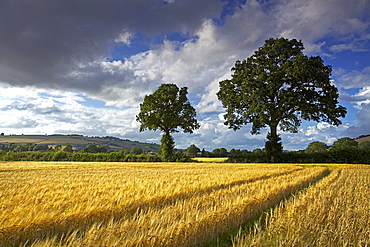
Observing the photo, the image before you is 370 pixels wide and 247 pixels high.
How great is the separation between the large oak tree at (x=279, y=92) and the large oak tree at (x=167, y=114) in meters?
10.0

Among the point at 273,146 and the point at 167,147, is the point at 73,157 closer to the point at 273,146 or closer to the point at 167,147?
the point at 167,147

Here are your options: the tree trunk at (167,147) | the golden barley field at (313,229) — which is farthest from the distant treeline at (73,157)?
the golden barley field at (313,229)

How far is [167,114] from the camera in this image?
41844 mm

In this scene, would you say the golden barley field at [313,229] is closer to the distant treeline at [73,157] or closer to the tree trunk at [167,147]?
the tree trunk at [167,147]

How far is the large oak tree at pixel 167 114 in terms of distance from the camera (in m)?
41.9

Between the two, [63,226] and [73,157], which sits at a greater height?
[63,226]

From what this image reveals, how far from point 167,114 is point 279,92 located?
19.3m

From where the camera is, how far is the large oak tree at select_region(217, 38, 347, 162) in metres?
31.3

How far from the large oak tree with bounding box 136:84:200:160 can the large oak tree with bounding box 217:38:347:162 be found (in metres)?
10.0

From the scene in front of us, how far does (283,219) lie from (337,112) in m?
33.5

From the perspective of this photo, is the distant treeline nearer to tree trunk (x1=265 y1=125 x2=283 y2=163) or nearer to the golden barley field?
tree trunk (x1=265 y1=125 x2=283 y2=163)

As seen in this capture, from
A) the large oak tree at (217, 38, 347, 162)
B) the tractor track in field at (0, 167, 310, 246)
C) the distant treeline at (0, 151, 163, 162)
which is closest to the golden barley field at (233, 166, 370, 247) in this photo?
the tractor track in field at (0, 167, 310, 246)

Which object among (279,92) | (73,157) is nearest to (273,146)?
(279,92)

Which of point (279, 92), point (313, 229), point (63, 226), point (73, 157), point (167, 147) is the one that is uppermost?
point (279, 92)
